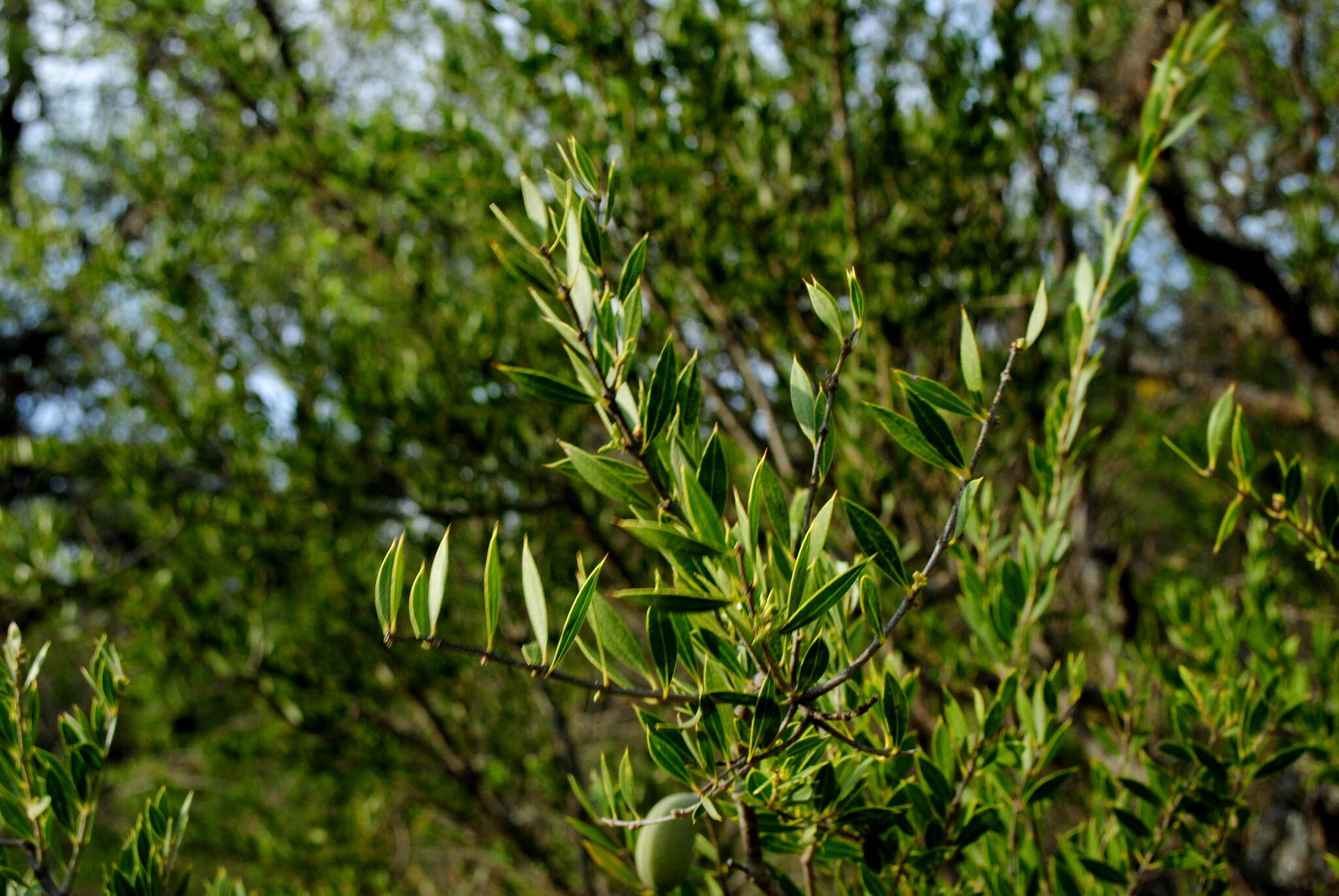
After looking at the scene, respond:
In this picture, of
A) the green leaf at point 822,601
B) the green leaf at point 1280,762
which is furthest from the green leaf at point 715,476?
the green leaf at point 1280,762

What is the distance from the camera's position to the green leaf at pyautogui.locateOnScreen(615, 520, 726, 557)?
63 cm

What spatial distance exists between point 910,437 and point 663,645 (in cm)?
26

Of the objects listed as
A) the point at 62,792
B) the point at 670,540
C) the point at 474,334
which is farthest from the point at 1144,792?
the point at 474,334

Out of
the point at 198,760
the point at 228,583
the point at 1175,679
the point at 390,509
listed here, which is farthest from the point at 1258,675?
the point at 198,760

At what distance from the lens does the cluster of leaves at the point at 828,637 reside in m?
0.71

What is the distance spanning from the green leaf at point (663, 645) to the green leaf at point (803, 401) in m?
0.18

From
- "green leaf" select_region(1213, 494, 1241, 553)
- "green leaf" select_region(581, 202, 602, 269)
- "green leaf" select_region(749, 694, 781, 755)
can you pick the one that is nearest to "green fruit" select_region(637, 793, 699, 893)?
"green leaf" select_region(749, 694, 781, 755)

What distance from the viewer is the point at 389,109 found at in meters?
2.79

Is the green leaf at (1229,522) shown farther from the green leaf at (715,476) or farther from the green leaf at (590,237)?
the green leaf at (590,237)

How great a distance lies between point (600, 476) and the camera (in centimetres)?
70

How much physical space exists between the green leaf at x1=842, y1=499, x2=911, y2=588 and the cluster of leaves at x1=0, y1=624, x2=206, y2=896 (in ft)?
2.33

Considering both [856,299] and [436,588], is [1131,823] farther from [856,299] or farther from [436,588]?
[436,588]

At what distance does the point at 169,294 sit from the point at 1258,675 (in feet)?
8.85

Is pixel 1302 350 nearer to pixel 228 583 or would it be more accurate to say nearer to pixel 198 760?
pixel 228 583
